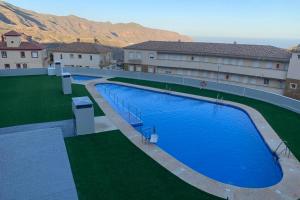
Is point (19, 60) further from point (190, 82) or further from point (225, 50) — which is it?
point (225, 50)

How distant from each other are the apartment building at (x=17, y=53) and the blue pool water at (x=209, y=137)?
2359cm

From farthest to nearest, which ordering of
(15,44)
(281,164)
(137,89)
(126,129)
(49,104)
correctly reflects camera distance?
(15,44)
(137,89)
(49,104)
(126,129)
(281,164)

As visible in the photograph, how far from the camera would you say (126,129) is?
1991cm

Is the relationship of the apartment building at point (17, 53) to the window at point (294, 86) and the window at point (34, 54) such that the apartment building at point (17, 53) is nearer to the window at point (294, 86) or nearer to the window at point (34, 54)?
the window at point (34, 54)

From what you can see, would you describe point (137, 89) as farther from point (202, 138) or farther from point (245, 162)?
point (245, 162)

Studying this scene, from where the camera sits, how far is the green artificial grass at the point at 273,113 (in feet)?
64.5

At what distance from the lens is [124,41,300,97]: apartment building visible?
36875mm

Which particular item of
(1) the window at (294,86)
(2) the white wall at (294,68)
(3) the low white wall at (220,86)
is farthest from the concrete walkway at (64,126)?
(1) the window at (294,86)

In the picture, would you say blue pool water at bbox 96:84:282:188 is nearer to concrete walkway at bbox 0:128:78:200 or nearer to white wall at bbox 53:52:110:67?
concrete walkway at bbox 0:128:78:200

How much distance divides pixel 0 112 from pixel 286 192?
23.5 metres

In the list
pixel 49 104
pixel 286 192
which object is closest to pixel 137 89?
pixel 49 104

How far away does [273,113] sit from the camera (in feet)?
85.3

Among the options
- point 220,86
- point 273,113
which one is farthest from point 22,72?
point 273,113

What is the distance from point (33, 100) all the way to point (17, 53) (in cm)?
2540
